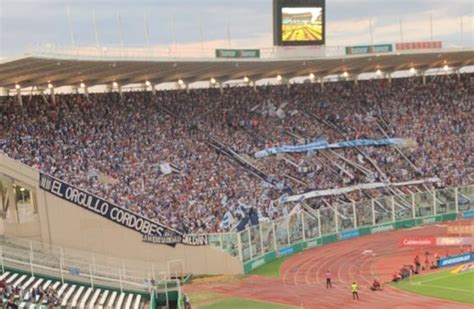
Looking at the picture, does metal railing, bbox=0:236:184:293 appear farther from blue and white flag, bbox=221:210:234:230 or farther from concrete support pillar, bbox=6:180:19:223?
blue and white flag, bbox=221:210:234:230

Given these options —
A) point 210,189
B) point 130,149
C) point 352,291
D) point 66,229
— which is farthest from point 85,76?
point 352,291

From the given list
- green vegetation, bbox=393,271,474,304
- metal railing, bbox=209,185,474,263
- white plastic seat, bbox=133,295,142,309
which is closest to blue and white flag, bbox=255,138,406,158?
metal railing, bbox=209,185,474,263

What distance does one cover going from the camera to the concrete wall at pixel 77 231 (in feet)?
110

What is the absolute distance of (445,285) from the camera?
32031mm

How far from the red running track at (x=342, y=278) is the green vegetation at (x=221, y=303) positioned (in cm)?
65

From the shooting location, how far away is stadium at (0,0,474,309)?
3206 cm

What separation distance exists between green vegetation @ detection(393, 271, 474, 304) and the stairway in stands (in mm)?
11274

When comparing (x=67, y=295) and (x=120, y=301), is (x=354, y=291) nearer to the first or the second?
(x=120, y=301)

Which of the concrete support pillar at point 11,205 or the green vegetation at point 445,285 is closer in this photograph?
the green vegetation at point 445,285

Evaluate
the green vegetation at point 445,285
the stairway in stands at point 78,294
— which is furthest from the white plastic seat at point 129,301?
the green vegetation at point 445,285

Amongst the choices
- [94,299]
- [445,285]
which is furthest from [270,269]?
[94,299]

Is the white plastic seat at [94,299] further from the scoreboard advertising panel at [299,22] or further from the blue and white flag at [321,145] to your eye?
the scoreboard advertising panel at [299,22]

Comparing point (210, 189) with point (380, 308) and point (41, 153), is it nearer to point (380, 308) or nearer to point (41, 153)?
point (41, 153)

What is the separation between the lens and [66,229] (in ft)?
111
